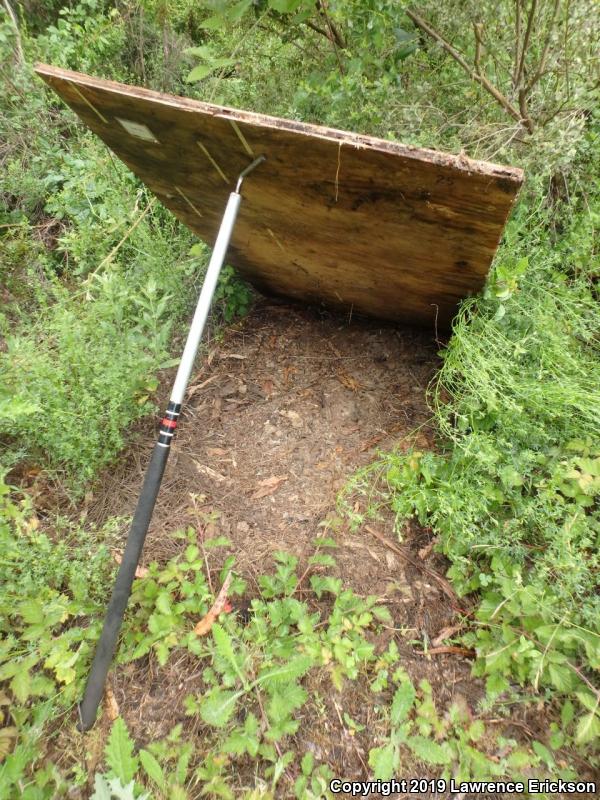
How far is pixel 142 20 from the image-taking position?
411cm

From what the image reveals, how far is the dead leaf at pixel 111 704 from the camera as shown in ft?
5.35

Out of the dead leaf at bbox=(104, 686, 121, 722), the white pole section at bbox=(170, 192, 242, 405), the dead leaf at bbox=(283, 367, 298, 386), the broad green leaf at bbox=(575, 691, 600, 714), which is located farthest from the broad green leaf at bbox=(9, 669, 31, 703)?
the broad green leaf at bbox=(575, 691, 600, 714)

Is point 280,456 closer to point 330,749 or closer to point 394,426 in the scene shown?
point 394,426

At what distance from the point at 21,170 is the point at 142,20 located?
1.80 metres

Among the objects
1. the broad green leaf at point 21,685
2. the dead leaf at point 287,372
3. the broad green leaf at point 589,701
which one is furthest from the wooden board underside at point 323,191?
the broad green leaf at point 21,685

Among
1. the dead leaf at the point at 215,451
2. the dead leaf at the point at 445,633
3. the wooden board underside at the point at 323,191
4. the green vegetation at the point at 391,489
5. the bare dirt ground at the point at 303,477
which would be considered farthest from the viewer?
the dead leaf at the point at 215,451

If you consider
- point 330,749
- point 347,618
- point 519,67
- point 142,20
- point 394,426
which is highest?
point 142,20

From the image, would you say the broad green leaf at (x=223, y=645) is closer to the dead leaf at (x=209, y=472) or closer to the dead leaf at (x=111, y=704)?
the dead leaf at (x=111, y=704)

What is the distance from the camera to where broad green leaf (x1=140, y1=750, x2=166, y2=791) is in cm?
144

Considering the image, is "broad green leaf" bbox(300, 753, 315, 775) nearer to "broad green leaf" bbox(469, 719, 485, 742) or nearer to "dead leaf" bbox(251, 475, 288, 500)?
"broad green leaf" bbox(469, 719, 485, 742)

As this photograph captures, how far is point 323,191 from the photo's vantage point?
62.6 inches

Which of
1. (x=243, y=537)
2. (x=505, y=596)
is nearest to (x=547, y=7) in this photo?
(x=505, y=596)

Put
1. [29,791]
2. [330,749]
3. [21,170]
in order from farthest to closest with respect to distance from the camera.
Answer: [21,170], [330,749], [29,791]

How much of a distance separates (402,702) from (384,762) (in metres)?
0.19
